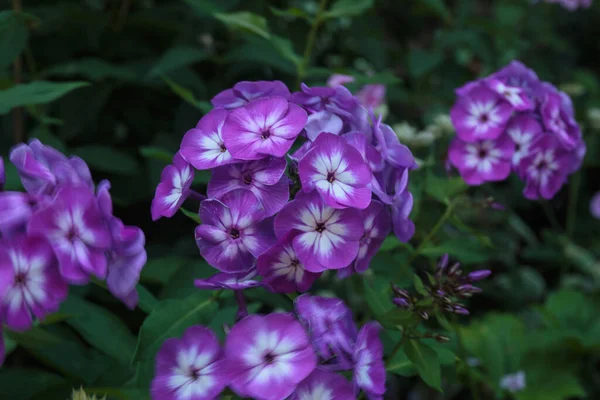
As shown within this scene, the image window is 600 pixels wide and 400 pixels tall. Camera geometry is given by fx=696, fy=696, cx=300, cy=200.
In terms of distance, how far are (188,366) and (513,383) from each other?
124 cm

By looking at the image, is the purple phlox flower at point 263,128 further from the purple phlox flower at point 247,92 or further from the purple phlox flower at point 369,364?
the purple phlox flower at point 369,364

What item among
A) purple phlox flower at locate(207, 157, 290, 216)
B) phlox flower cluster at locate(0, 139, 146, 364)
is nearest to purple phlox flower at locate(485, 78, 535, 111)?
purple phlox flower at locate(207, 157, 290, 216)

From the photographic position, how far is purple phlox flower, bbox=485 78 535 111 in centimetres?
130

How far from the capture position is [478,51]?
2207 mm

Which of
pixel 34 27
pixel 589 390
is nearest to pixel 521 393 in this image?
pixel 589 390

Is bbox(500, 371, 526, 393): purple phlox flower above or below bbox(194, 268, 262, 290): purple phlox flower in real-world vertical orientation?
below

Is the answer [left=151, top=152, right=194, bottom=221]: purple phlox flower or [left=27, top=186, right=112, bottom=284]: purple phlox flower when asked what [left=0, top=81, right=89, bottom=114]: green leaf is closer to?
[left=151, top=152, right=194, bottom=221]: purple phlox flower

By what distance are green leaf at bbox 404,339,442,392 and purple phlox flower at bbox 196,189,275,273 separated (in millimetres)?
260

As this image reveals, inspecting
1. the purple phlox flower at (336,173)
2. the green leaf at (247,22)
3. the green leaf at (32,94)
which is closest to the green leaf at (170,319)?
the purple phlox flower at (336,173)

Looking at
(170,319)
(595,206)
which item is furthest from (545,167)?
(595,206)

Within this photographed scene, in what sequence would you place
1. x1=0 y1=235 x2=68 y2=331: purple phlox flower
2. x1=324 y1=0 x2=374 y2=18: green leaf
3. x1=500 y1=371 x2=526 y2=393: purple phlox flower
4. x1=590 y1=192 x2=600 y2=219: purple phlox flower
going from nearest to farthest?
1. x1=0 y1=235 x2=68 y2=331: purple phlox flower
2. x1=324 y1=0 x2=374 y2=18: green leaf
3. x1=500 y1=371 x2=526 y2=393: purple phlox flower
4. x1=590 y1=192 x2=600 y2=219: purple phlox flower

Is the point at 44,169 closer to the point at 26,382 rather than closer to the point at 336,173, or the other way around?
the point at 336,173

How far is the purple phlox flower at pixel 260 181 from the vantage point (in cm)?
89

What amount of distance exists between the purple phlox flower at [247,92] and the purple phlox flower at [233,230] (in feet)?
0.70
